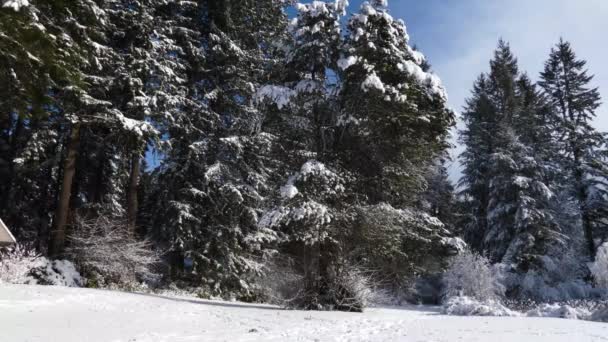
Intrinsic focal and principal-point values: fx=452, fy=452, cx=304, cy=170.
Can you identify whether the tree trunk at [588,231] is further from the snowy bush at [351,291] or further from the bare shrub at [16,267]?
the bare shrub at [16,267]

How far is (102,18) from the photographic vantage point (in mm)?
14812

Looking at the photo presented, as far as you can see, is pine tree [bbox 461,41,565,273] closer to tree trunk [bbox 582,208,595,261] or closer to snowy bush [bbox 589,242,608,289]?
tree trunk [bbox 582,208,595,261]

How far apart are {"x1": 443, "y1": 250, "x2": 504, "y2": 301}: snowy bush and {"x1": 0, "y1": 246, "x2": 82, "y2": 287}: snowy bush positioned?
50.2ft

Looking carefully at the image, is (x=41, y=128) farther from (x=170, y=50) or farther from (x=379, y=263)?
(x=379, y=263)

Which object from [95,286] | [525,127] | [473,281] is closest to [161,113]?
[95,286]

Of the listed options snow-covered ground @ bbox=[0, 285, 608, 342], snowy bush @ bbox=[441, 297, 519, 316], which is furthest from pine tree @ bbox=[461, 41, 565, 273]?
snow-covered ground @ bbox=[0, 285, 608, 342]

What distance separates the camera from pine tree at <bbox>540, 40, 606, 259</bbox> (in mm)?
25016

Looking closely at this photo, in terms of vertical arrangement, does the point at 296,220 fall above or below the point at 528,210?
below

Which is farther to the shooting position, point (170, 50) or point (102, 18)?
point (170, 50)

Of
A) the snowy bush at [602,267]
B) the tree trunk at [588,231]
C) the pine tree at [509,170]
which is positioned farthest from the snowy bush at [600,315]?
the tree trunk at [588,231]

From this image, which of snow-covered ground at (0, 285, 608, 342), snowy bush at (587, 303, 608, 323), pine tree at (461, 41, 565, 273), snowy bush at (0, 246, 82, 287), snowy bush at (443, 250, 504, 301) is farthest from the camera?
pine tree at (461, 41, 565, 273)

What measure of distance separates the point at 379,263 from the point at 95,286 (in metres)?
9.54

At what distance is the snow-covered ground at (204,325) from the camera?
271 inches

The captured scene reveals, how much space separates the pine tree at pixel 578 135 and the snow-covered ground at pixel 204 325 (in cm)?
1956
